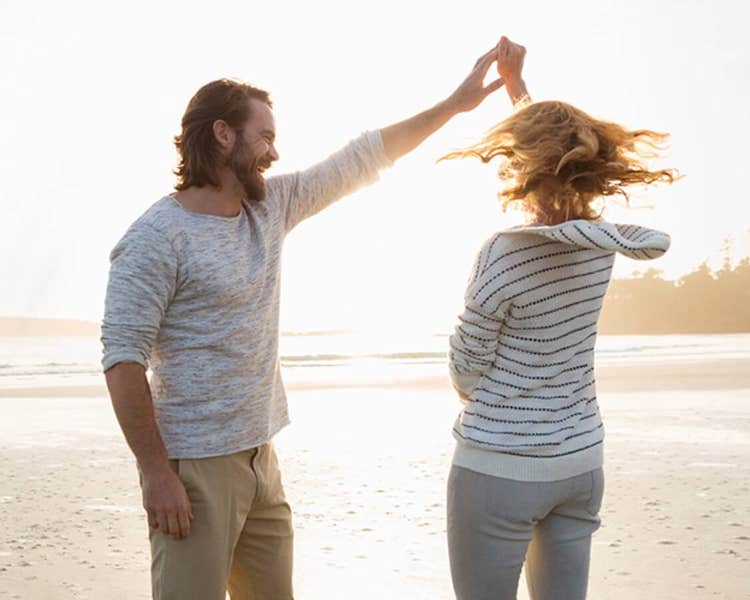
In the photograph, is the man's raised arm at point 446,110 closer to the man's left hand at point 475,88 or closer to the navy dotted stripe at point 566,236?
the man's left hand at point 475,88

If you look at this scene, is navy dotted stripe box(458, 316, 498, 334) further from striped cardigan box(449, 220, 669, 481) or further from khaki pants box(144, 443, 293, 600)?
khaki pants box(144, 443, 293, 600)

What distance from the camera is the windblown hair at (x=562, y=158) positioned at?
7.16ft

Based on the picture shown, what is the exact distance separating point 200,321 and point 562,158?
104 centimetres

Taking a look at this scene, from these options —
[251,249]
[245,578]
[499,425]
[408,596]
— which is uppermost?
[251,249]

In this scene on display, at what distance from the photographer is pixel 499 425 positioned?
7.55ft

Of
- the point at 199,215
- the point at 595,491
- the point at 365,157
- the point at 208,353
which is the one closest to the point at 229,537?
the point at 208,353

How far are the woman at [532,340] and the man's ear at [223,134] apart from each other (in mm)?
698

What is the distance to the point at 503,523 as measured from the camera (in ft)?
7.49

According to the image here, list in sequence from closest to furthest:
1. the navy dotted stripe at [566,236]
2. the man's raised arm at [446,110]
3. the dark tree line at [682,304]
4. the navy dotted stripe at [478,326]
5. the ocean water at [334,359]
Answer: the navy dotted stripe at [566,236] < the navy dotted stripe at [478,326] < the man's raised arm at [446,110] < the ocean water at [334,359] < the dark tree line at [682,304]

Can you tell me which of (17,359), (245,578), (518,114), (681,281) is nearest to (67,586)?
(245,578)

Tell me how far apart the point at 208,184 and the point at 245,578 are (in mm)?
1146

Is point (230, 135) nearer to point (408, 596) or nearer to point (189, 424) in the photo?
point (189, 424)

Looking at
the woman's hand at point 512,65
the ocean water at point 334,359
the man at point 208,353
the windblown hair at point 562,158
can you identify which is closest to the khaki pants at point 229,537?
the man at point 208,353

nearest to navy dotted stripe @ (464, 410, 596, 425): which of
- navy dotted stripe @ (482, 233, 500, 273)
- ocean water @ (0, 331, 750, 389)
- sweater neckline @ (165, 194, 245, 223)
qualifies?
navy dotted stripe @ (482, 233, 500, 273)
